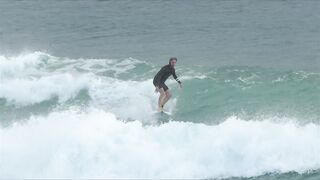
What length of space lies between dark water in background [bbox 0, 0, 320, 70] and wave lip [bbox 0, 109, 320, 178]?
9.05 metres

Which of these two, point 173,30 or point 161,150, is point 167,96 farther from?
point 173,30

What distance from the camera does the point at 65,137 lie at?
2306 centimetres

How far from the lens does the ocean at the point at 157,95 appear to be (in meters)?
22.0

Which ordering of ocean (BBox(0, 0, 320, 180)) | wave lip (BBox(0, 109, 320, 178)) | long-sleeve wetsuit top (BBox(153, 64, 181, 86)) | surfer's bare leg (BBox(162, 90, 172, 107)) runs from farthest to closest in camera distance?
surfer's bare leg (BBox(162, 90, 172, 107)), long-sleeve wetsuit top (BBox(153, 64, 181, 86)), ocean (BBox(0, 0, 320, 180)), wave lip (BBox(0, 109, 320, 178))

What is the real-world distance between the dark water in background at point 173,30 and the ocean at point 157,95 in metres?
0.09

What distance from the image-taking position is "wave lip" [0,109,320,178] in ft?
71.0

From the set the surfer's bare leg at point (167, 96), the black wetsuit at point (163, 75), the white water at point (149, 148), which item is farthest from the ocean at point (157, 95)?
the black wetsuit at point (163, 75)

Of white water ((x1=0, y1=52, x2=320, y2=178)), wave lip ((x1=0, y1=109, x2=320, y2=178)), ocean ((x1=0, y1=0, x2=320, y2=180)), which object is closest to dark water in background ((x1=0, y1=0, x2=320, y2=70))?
ocean ((x1=0, y1=0, x2=320, y2=180))

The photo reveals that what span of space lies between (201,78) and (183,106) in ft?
9.19

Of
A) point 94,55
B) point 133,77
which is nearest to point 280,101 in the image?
point 133,77

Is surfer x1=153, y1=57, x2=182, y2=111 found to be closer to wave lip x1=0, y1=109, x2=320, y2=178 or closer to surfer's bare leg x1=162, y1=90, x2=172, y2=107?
surfer's bare leg x1=162, y1=90, x2=172, y2=107

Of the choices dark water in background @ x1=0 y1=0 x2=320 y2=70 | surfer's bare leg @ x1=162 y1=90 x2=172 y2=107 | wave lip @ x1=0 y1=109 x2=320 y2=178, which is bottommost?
wave lip @ x1=0 y1=109 x2=320 y2=178

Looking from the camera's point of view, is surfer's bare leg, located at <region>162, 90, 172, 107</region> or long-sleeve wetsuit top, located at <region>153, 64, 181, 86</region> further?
surfer's bare leg, located at <region>162, 90, 172, 107</region>

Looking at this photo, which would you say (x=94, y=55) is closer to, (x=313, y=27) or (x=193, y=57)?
(x=193, y=57)
